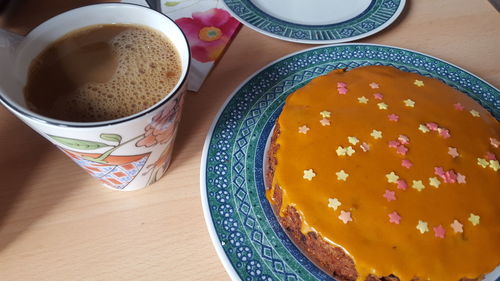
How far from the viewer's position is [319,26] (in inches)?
32.8

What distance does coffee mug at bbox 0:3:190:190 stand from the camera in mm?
453

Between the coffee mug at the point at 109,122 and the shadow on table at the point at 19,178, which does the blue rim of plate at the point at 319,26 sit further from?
the shadow on table at the point at 19,178

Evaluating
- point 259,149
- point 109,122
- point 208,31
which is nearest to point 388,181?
point 259,149

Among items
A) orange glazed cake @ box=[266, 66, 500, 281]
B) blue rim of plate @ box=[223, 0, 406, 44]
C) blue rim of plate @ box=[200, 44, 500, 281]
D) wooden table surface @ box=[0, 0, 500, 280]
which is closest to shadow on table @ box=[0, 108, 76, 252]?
wooden table surface @ box=[0, 0, 500, 280]

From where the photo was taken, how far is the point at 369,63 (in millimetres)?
765

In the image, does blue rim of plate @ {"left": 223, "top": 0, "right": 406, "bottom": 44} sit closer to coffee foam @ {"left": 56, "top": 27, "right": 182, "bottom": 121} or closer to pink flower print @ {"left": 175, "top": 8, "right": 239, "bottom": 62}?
pink flower print @ {"left": 175, "top": 8, "right": 239, "bottom": 62}

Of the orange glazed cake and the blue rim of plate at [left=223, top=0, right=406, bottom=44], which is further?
the blue rim of plate at [left=223, top=0, right=406, bottom=44]

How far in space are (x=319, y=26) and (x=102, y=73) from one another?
1.54ft

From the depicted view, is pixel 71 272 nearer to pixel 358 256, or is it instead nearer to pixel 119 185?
pixel 119 185

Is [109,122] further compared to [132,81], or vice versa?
[132,81]

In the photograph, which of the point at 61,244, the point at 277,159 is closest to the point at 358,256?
the point at 277,159

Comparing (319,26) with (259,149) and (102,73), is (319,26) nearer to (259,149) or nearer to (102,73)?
(259,149)

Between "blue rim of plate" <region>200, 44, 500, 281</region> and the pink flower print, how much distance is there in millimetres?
119

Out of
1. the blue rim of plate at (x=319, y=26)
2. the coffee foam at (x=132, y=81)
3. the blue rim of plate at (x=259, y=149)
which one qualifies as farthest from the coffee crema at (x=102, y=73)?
the blue rim of plate at (x=319, y=26)
